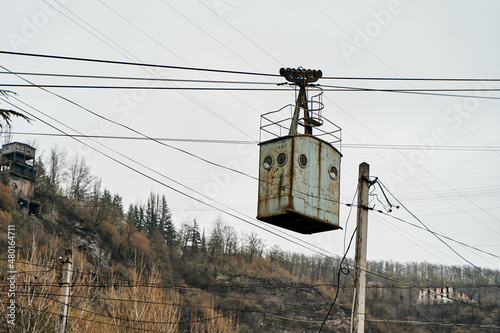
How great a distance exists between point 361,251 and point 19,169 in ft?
341

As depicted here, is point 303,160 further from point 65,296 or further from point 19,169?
point 19,169

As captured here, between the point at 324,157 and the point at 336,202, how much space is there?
160 centimetres

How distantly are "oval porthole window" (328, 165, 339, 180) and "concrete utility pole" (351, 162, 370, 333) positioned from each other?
181cm

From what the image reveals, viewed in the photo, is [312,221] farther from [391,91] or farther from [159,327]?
[159,327]

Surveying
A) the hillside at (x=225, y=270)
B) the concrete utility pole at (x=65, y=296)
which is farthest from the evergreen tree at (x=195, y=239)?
the concrete utility pole at (x=65, y=296)

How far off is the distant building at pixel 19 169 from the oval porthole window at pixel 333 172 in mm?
95872

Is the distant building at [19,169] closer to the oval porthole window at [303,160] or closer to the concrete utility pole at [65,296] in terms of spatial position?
the concrete utility pole at [65,296]

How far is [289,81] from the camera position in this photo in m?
19.4

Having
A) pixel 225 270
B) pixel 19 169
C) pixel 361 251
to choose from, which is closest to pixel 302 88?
pixel 361 251

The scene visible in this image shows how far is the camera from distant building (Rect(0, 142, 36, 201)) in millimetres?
106375

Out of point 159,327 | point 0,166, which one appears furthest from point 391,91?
point 0,166

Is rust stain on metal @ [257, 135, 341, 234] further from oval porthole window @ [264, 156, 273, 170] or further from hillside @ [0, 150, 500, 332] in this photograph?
hillside @ [0, 150, 500, 332]

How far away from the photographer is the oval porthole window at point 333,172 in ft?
64.8

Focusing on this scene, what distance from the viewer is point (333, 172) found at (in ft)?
65.3
